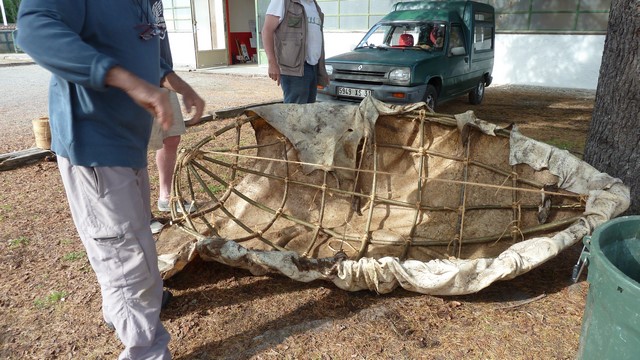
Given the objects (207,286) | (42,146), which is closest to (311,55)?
(207,286)

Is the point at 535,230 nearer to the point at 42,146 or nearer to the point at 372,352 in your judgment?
the point at 372,352

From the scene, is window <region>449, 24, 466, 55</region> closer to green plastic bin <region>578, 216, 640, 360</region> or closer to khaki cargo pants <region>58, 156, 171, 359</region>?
green plastic bin <region>578, 216, 640, 360</region>

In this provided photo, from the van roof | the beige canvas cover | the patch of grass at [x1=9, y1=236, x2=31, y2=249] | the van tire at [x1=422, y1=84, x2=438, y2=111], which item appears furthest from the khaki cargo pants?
the van roof

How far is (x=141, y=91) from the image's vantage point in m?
1.44

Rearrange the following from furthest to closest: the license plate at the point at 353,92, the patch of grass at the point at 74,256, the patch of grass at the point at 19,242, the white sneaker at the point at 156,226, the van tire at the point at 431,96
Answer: the van tire at the point at 431,96
the license plate at the point at 353,92
the white sneaker at the point at 156,226
the patch of grass at the point at 19,242
the patch of grass at the point at 74,256

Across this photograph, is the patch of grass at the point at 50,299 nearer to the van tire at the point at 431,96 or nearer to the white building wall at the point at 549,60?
the van tire at the point at 431,96

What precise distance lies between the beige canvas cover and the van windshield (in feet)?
13.9

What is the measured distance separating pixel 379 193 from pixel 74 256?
2.17 meters

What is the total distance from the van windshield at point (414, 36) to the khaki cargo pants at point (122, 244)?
615 centimetres

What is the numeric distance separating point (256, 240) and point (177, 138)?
97cm

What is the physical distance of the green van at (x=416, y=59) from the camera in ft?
21.7

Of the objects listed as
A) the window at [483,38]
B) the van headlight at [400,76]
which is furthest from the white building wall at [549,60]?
the van headlight at [400,76]

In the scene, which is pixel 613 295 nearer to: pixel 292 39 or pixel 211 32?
pixel 292 39

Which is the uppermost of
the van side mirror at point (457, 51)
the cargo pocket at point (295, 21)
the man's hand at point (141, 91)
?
the cargo pocket at point (295, 21)
